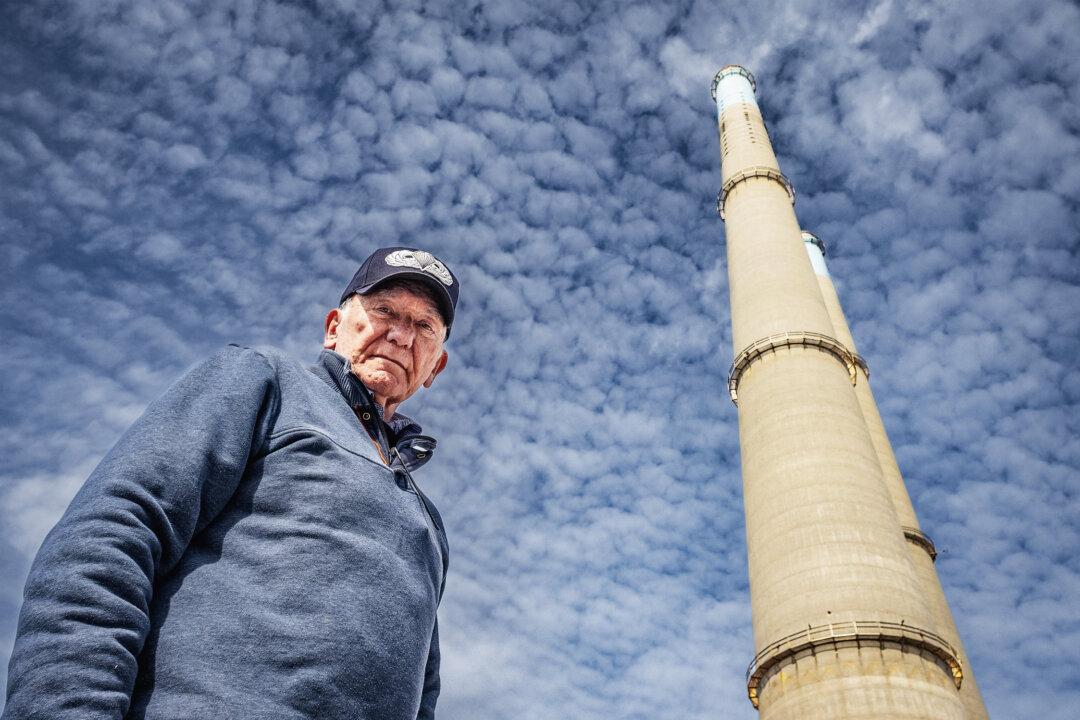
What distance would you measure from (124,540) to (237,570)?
1.06ft

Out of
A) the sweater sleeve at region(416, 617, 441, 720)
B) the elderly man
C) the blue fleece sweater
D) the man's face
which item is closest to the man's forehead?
the man's face

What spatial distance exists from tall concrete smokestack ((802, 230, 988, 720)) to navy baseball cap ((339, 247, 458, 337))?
1170 centimetres

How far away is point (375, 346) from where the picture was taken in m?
2.94

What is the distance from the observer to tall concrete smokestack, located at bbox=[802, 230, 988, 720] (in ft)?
50.9

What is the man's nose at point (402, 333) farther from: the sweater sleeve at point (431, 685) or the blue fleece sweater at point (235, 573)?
the sweater sleeve at point (431, 685)

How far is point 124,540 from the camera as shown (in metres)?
1.66

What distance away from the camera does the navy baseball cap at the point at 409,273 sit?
3018 mm

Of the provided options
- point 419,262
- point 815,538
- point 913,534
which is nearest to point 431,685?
point 419,262

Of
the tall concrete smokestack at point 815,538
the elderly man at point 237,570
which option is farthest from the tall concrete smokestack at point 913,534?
the elderly man at point 237,570

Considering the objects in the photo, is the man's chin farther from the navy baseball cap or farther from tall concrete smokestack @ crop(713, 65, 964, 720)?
tall concrete smokestack @ crop(713, 65, 964, 720)

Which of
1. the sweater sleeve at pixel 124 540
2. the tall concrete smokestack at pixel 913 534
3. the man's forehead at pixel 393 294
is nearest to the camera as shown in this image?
the sweater sleeve at pixel 124 540

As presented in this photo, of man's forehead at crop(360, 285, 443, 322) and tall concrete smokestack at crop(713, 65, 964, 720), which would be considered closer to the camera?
man's forehead at crop(360, 285, 443, 322)

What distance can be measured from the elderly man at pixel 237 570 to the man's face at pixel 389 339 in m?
0.37

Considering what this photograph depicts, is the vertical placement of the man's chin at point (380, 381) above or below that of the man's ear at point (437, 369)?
below
